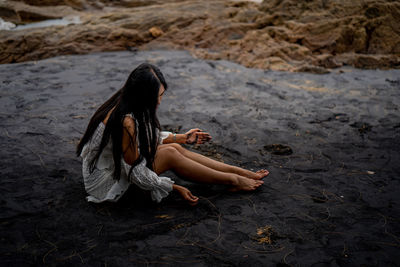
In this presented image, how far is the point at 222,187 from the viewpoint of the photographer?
262cm

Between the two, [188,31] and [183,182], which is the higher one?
[188,31]

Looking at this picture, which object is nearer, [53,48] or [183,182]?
[183,182]

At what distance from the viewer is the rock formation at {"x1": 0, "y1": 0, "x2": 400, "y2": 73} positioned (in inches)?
256

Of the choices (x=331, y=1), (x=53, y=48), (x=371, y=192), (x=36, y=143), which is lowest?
(x=371, y=192)

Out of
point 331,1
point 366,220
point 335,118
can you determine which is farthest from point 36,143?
point 331,1

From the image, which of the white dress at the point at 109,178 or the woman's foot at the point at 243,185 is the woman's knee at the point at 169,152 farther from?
the woman's foot at the point at 243,185

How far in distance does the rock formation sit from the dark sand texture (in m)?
1.56

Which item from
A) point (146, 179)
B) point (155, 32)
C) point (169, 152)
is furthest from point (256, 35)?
point (146, 179)

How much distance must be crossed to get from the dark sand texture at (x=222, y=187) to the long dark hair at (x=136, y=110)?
1.49 ft

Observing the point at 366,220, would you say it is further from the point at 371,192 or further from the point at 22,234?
the point at 22,234

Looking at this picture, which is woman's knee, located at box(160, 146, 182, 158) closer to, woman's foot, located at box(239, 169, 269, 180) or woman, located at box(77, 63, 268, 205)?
woman, located at box(77, 63, 268, 205)

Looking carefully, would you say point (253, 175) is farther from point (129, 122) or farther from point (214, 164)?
point (129, 122)

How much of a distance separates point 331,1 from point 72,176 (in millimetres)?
6639

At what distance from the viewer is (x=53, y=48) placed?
6625 mm
